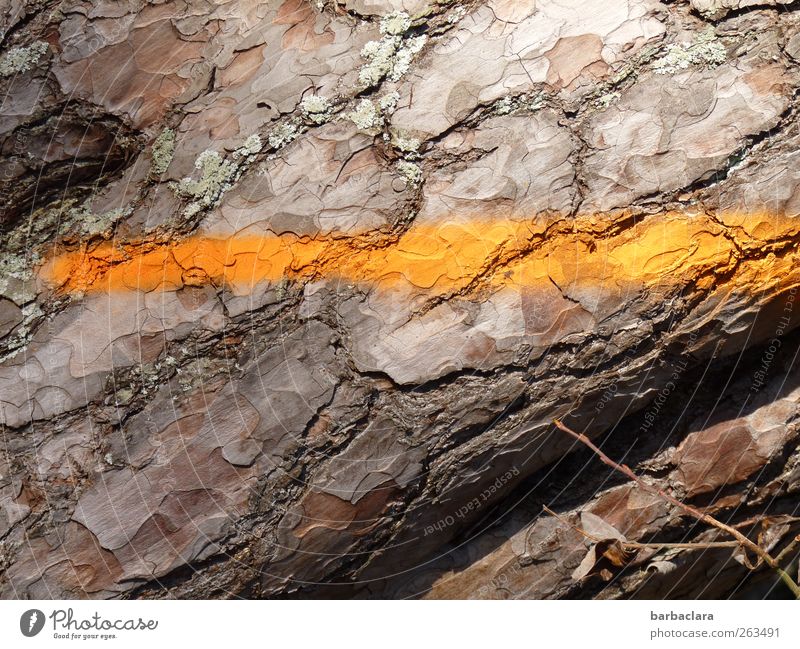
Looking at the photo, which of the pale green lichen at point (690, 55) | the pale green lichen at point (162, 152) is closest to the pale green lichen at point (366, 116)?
the pale green lichen at point (162, 152)

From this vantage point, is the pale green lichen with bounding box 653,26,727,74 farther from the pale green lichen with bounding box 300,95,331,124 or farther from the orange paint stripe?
the pale green lichen with bounding box 300,95,331,124

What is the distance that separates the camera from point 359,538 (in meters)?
1.36

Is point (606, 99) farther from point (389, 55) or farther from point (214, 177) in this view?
point (214, 177)

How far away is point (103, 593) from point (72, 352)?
468 mm

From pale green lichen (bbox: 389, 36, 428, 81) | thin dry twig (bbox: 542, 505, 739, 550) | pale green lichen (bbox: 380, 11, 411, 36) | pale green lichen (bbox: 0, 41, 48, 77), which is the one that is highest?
pale green lichen (bbox: 0, 41, 48, 77)

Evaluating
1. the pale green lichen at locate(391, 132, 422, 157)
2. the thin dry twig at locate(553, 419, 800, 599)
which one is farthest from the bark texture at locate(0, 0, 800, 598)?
the thin dry twig at locate(553, 419, 800, 599)

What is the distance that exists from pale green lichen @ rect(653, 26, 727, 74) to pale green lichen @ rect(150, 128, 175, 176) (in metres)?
0.96

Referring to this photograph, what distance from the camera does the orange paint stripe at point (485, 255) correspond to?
1282mm

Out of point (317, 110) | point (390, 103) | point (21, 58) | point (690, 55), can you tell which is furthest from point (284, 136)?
point (690, 55)

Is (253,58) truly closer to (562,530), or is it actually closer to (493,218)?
(493,218)

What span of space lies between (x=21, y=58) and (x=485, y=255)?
1.02 m

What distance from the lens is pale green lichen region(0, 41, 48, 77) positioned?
4.45 ft

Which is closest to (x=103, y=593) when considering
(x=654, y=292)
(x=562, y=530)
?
(x=562, y=530)

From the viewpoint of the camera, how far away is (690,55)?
1.31 m
